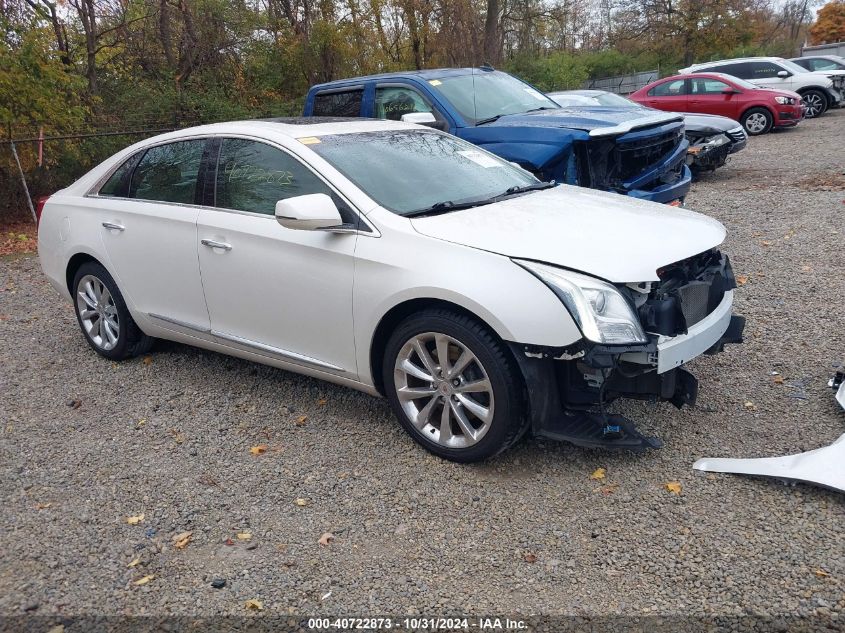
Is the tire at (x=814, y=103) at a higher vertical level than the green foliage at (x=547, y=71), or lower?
lower

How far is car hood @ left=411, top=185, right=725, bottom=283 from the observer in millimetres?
3404

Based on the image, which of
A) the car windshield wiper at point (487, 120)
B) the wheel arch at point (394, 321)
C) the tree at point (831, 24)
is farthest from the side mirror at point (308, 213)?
the tree at point (831, 24)

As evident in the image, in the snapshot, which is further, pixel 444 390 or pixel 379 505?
pixel 444 390

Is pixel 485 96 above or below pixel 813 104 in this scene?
above

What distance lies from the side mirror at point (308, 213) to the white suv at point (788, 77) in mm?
17985

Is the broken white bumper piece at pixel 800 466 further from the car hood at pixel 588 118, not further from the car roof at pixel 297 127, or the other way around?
the car hood at pixel 588 118

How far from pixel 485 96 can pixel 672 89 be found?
461 inches

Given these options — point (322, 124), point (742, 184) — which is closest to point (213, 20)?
point (742, 184)

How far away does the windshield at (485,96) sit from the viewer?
24.6 feet

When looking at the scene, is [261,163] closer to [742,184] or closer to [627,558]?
[627,558]

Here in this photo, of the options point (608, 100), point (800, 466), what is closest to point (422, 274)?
point (800, 466)

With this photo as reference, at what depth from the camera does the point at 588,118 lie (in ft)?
22.4

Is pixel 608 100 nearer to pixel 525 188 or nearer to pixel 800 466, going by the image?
pixel 525 188

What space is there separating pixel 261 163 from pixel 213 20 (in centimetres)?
1476
